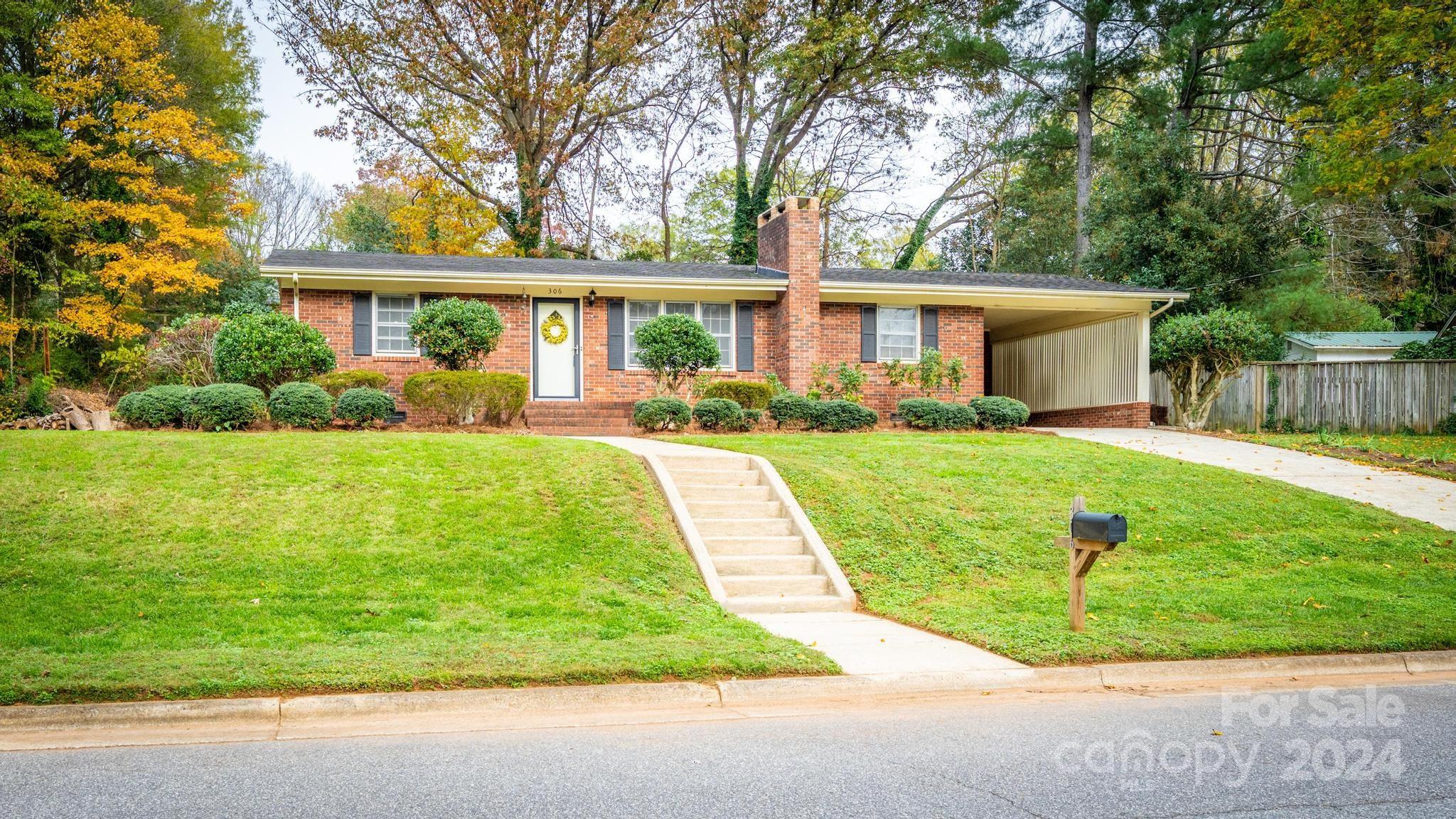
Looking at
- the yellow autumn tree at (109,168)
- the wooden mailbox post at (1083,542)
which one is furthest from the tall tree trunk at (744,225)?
the wooden mailbox post at (1083,542)

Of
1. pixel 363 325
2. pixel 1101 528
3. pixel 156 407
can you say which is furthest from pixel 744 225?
pixel 1101 528

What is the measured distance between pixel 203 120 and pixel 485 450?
1851cm

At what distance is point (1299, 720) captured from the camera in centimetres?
546

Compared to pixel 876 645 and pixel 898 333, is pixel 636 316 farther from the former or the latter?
pixel 876 645

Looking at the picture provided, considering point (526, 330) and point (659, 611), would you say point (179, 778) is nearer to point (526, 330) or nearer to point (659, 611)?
point (659, 611)

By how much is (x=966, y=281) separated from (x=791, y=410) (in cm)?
641

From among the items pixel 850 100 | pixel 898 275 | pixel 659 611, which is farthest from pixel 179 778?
pixel 850 100

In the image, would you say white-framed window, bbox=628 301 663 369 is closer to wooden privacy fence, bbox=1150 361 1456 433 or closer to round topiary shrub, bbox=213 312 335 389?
round topiary shrub, bbox=213 312 335 389

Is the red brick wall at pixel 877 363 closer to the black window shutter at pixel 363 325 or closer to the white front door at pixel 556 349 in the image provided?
the white front door at pixel 556 349

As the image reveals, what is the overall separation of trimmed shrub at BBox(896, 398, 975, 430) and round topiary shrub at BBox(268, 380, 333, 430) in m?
10.1


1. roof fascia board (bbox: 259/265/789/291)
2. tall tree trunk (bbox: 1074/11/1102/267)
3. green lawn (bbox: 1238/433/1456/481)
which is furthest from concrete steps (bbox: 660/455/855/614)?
tall tree trunk (bbox: 1074/11/1102/267)

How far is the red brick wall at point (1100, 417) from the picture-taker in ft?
66.1

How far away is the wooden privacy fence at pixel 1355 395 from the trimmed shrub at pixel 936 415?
7411 mm

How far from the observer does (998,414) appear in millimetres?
17766
